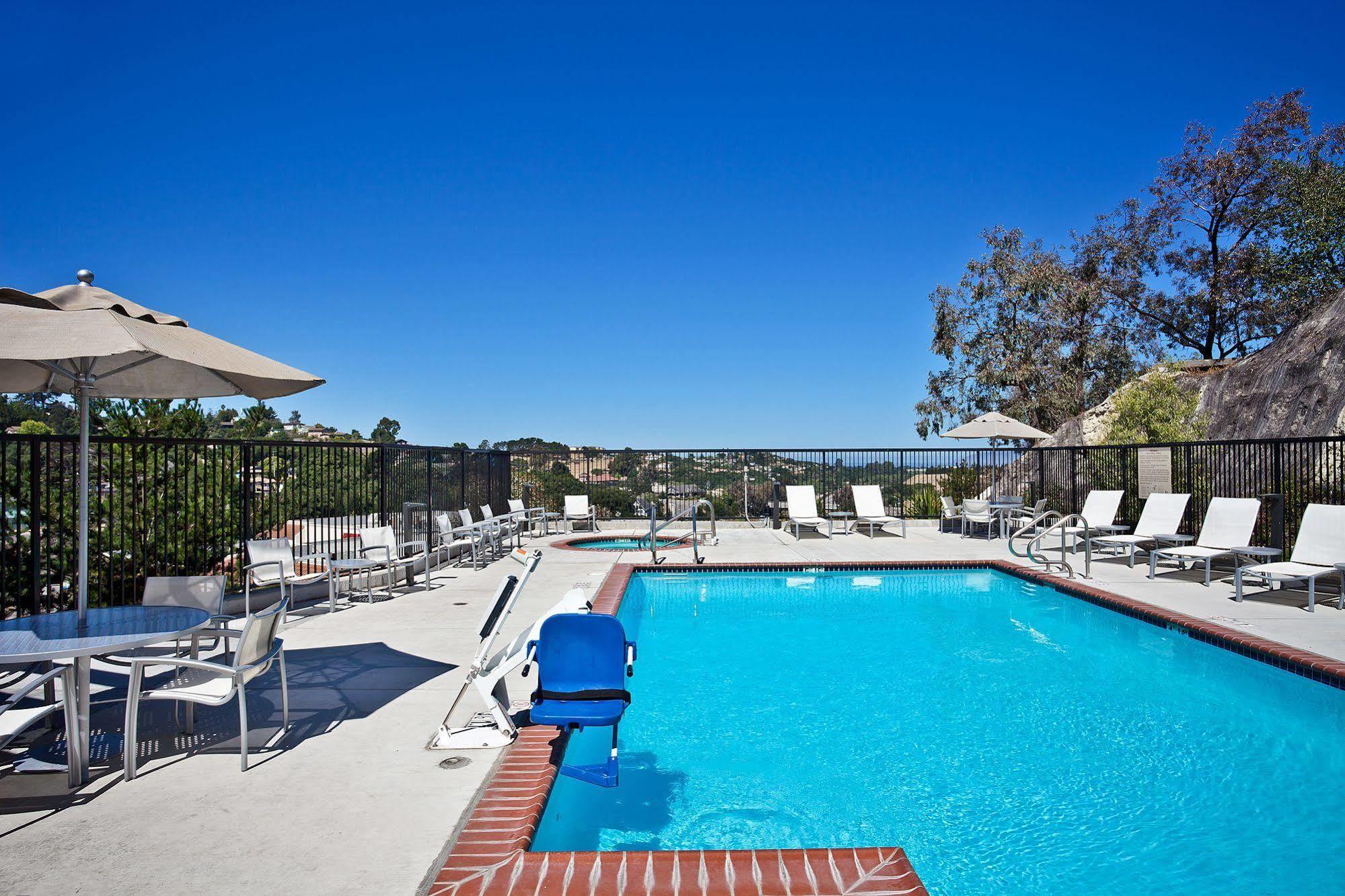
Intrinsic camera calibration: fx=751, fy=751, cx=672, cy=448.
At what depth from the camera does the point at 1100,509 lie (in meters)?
10.9

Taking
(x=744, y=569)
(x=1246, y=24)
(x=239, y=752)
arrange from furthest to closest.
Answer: (x=1246, y=24), (x=744, y=569), (x=239, y=752)

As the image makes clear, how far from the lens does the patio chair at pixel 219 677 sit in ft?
10.2

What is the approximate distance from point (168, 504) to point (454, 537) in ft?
13.7

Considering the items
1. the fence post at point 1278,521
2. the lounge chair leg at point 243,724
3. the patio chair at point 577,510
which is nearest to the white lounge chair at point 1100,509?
the fence post at point 1278,521

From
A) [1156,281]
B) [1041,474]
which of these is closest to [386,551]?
[1041,474]

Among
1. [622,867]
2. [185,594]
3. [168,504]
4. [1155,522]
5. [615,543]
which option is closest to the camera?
[622,867]

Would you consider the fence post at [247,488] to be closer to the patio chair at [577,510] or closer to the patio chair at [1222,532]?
the patio chair at [577,510]

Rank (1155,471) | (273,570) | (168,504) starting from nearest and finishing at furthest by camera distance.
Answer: (168,504)
(273,570)
(1155,471)

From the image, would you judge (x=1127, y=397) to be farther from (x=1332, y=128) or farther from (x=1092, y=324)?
(x=1332, y=128)

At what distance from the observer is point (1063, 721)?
184 inches

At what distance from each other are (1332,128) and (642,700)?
26915 mm

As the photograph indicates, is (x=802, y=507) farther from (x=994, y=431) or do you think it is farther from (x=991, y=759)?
(x=991, y=759)

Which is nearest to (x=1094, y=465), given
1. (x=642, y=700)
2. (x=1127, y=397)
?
(x=1127, y=397)

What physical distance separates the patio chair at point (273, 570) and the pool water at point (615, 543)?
253 inches
